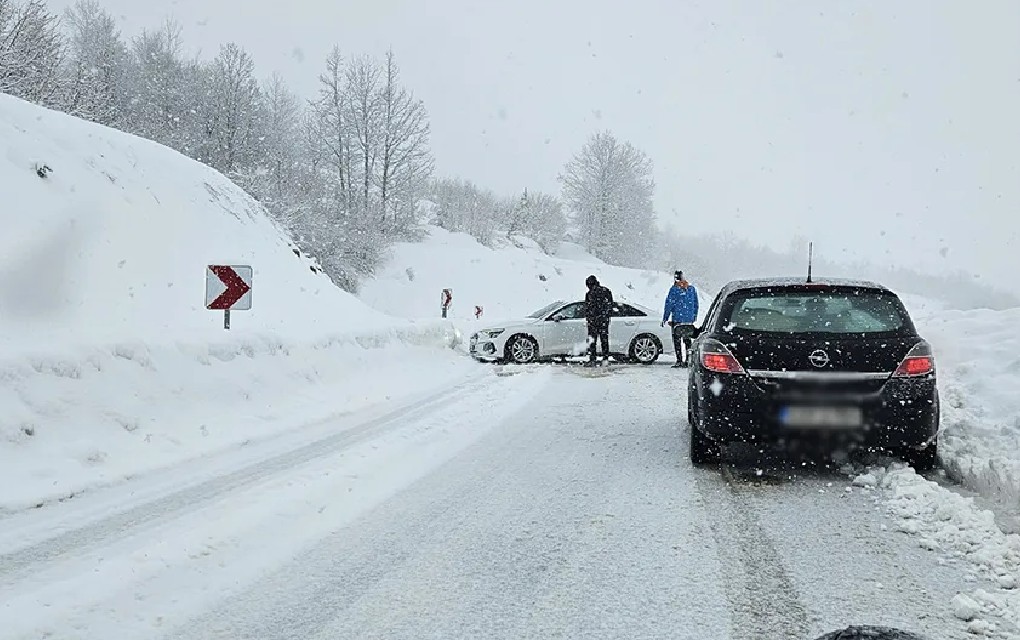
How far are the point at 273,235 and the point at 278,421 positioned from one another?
38.6 ft

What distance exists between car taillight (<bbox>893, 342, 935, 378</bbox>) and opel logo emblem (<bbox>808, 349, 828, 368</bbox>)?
48 centimetres

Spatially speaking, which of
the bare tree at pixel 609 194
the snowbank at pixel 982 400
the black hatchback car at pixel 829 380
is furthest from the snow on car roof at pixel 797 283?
the bare tree at pixel 609 194

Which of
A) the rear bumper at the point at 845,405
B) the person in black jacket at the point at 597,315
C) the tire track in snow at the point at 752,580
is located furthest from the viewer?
the person in black jacket at the point at 597,315

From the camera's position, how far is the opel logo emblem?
5522 millimetres

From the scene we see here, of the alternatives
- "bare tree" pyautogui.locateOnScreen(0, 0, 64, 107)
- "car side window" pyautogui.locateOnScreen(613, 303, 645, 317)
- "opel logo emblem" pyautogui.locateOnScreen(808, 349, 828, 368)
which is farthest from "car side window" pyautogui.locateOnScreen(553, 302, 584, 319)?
"bare tree" pyautogui.locateOnScreen(0, 0, 64, 107)

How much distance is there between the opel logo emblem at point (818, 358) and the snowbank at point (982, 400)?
125 cm

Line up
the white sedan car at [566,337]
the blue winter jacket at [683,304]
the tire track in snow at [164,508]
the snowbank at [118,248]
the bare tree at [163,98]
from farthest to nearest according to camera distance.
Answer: the bare tree at [163,98] < the white sedan car at [566,337] < the blue winter jacket at [683,304] < the snowbank at [118,248] < the tire track in snow at [164,508]

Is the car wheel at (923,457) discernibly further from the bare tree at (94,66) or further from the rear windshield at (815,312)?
the bare tree at (94,66)

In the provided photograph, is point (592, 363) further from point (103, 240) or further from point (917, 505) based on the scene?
point (917, 505)

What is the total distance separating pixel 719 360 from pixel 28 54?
1152 inches

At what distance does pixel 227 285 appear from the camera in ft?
31.2

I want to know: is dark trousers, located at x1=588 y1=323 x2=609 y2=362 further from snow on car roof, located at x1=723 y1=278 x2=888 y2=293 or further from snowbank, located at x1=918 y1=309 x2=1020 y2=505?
snow on car roof, located at x1=723 y1=278 x2=888 y2=293

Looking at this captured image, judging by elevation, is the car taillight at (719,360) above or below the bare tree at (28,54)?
below

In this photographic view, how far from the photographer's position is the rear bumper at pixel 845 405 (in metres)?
5.44
